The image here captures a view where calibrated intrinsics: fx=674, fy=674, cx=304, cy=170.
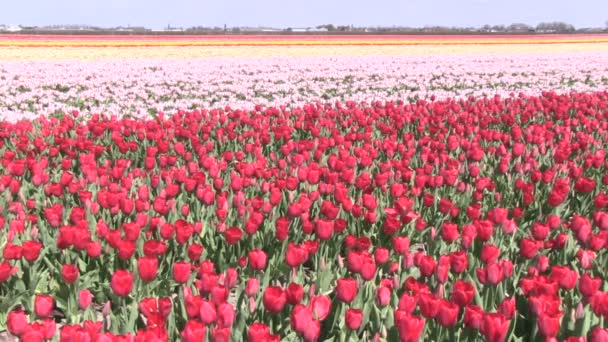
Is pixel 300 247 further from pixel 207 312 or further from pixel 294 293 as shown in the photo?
pixel 207 312

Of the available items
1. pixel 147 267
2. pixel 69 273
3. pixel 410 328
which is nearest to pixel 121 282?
pixel 147 267

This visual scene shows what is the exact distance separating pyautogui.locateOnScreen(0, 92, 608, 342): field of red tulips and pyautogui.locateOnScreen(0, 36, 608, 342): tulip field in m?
0.01

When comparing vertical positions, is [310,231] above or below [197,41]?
above

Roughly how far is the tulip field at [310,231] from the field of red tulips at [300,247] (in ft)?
0.05

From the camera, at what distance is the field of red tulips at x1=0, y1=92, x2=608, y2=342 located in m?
2.74

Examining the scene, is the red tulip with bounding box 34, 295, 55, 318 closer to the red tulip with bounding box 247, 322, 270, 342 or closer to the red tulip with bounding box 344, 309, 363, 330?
the red tulip with bounding box 247, 322, 270, 342

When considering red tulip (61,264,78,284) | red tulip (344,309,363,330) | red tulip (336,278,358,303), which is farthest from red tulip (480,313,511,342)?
red tulip (61,264,78,284)

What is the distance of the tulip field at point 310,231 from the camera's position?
2.80 m

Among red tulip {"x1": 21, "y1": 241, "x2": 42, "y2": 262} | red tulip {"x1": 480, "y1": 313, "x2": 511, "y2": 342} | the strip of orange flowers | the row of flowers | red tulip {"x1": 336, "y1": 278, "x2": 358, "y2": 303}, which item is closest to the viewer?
red tulip {"x1": 480, "y1": 313, "x2": 511, "y2": 342}

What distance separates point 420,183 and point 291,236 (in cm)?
110

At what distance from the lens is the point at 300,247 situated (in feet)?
10.7

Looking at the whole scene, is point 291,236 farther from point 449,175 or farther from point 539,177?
point 539,177

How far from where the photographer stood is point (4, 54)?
2975 cm

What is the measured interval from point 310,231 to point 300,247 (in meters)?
0.63
